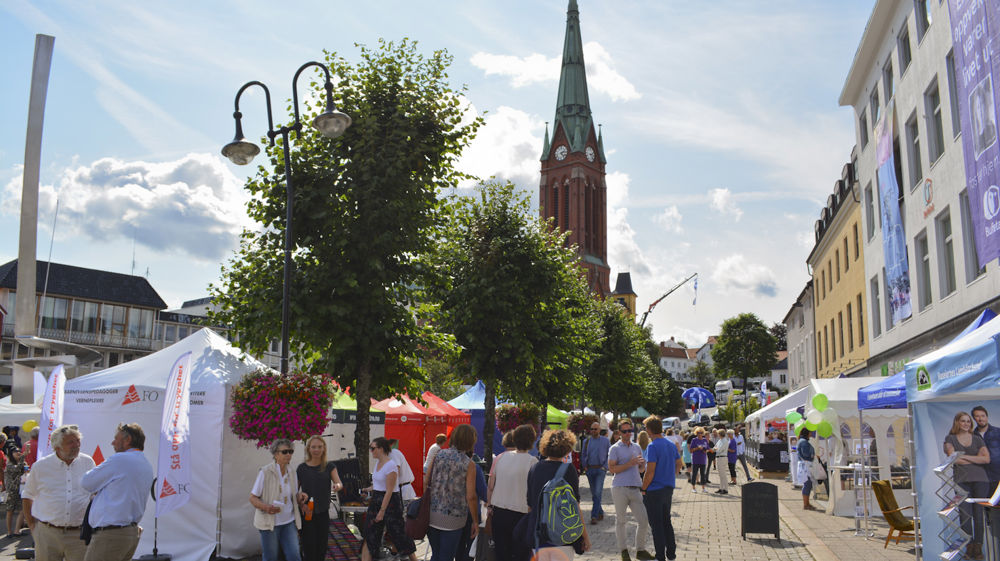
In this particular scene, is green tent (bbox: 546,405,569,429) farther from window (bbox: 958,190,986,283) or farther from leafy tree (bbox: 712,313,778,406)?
leafy tree (bbox: 712,313,778,406)

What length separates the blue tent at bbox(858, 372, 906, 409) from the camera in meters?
12.3

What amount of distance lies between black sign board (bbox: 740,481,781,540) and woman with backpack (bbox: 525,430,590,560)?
22.1 ft

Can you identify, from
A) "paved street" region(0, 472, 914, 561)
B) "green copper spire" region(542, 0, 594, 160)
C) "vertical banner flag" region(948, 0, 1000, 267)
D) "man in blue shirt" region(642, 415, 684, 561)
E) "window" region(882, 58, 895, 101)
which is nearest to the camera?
"man in blue shirt" region(642, 415, 684, 561)

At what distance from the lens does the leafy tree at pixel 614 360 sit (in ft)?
119

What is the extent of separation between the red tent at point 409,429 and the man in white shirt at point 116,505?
11785mm

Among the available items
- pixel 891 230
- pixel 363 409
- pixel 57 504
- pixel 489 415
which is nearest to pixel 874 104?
pixel 891 230

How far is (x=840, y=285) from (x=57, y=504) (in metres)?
33.3

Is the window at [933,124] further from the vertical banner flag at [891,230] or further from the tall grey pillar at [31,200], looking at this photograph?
the tall grey pillar at [31,200]

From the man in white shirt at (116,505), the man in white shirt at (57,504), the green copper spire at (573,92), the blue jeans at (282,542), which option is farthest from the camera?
the green copper spire at (573,92)

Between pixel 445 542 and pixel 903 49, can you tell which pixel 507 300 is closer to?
pixel 445 542

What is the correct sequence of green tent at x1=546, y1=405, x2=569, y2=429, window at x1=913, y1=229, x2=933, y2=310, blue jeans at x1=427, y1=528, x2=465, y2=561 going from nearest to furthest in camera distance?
1. blue jeans at x1=427, y1=528, x2=465, y2=561
2. window at x1=913, y1=229, x2=933, y2=310
3. green tent at x1=546, y1=405, x2=569, y2=429

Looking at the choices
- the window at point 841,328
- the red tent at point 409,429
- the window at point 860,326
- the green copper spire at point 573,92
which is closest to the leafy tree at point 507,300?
the red tent at point 409,429

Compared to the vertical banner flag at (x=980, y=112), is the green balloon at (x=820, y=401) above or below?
below

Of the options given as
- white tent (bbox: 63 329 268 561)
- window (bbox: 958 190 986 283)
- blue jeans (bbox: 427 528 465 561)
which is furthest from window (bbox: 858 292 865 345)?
blue jeans (bbox: 427 528 465 561)
